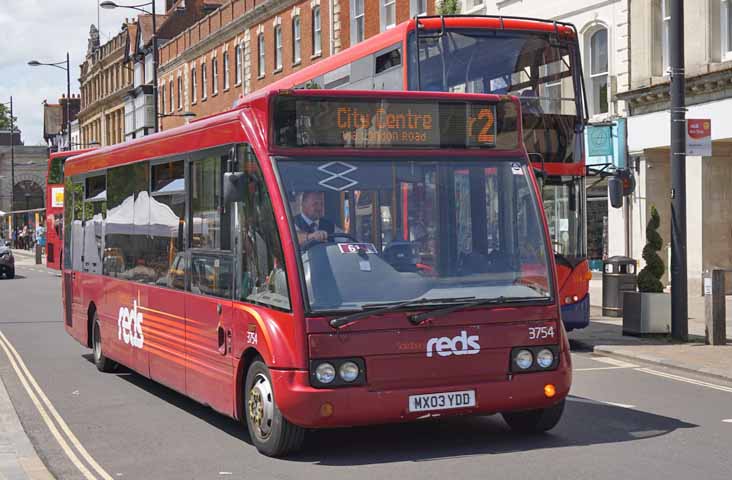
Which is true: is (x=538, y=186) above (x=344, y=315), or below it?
above

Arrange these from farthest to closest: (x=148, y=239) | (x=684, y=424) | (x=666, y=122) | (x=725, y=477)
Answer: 1. (x=666, y=122)
2. (x=148, y=239)
3. (x=684, y=424)
4. (x=725, y=477)

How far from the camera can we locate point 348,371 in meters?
8.07

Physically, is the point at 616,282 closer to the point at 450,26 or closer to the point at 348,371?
the point at 450,26

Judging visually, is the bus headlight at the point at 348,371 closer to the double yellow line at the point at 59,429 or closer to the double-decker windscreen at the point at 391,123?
the double-decker windscreen at the point at 391,123

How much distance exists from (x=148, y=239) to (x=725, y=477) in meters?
6.15

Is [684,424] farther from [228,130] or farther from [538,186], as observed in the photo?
[228,130]

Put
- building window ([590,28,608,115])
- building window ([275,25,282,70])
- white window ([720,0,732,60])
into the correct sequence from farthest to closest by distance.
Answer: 1. building window ([275,25,282,70])
2. building window ([590,28,608,115])
3. white window ([720,0,732,60])

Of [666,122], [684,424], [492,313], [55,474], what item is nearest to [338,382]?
[492,313]

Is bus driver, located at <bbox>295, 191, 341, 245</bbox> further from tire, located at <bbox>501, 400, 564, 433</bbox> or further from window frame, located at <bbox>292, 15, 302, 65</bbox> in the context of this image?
window frame, located at <bbox>292, 15, 302, 65</bbox>

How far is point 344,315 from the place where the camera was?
8.05 meters

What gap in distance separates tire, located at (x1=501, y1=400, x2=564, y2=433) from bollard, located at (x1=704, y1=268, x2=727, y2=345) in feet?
22.8

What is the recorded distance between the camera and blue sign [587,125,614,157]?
94.6 feet

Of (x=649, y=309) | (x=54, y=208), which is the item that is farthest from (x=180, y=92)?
(x=649, y=309)

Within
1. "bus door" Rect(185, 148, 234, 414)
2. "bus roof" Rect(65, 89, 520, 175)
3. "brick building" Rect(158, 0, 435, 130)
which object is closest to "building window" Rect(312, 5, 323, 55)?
"brick building" Rect(158, 0, 435, 130)
